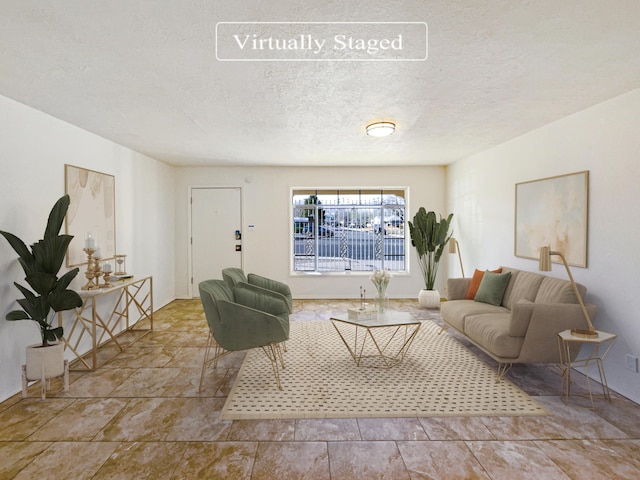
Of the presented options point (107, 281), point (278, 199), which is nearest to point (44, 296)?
point (107, 281)

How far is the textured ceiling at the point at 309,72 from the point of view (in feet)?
6.05

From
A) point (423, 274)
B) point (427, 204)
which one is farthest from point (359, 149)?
point (423, 274)

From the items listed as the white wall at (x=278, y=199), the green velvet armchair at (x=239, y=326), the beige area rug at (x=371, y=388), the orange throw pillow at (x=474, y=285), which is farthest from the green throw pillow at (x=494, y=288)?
the green velvet armchair at (x=239, y=326)

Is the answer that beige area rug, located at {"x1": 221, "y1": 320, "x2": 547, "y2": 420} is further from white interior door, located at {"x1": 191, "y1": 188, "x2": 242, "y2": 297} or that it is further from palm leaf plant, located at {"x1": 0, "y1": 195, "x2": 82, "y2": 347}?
white interior door, located at {"x1": 191, "y1": 188, "x2": 242, "y2": 297}

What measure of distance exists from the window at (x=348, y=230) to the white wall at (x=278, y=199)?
234 millimetres

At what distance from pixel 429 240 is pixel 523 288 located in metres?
2.31

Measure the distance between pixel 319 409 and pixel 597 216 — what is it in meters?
2.95

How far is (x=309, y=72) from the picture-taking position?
258 centimetres

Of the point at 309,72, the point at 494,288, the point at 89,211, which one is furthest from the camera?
the point at 494,288

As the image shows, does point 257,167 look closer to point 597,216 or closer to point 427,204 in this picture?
point 427,204

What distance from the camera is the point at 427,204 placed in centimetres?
677

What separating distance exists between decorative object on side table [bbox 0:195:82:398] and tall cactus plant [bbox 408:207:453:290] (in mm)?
4888

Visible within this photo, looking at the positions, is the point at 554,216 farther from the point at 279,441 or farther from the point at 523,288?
the point at 279,441

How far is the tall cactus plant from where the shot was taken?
609cm
